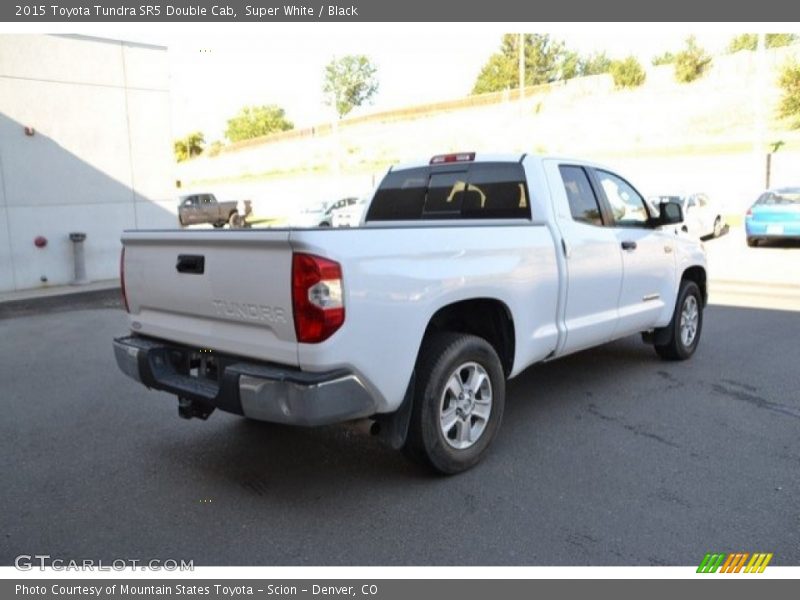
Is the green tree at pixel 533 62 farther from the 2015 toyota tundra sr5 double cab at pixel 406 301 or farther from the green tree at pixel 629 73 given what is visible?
the 2015 toyota tundra sr5 double cab at pixel 406 301

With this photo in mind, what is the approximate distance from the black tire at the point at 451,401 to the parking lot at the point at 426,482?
148mm

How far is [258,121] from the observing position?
319 ft

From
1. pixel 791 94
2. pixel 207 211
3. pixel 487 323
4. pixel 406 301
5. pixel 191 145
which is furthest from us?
pixel 191 145

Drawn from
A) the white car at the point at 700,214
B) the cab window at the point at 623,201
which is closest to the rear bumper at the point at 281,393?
the cab window at the point at 623,201

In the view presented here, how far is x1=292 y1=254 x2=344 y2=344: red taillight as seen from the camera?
10.1 feet

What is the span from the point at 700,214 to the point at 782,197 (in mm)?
2593

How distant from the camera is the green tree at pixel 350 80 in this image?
7456 centimetres

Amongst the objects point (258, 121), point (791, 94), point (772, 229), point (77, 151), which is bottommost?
point (772, 229)

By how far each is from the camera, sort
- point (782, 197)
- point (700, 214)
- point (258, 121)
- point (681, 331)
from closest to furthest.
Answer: point (681, 331) → point (782, 197) → point (700, 214) → point (258, 121)

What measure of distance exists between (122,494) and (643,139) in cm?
4148

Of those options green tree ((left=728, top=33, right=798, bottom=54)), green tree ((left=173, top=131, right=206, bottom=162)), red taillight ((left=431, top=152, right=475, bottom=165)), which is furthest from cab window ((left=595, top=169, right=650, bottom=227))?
green tree ((left=173, top=131, right=206, bottom=162))

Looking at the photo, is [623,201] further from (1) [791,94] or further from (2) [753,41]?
(2) [753,41]

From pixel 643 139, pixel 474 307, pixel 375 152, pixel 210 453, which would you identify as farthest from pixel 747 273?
pixel 375 152

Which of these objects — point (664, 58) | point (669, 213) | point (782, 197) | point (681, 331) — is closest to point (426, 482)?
point (669, 213)
